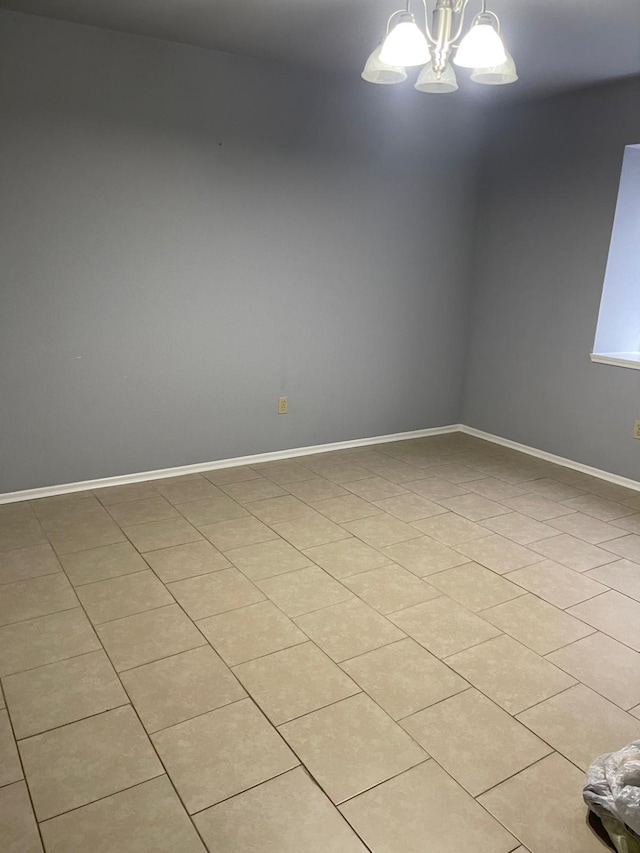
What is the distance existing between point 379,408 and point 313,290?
97 cm

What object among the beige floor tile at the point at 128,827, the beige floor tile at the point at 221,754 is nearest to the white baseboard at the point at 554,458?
the beige floor tile at the point at 221,754

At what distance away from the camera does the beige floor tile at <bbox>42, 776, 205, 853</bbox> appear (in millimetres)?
1441

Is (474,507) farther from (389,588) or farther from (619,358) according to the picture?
(619,358)

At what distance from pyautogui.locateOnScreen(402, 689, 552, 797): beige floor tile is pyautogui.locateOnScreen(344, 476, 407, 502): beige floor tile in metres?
1.66

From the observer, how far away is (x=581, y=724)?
1.87 m

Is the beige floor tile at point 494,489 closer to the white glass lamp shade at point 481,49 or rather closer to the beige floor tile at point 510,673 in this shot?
the beige floor tile at point 510,673

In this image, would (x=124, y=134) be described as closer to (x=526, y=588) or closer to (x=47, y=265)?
(x=47, y=265)

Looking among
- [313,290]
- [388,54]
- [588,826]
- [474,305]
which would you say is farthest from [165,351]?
[588,826]

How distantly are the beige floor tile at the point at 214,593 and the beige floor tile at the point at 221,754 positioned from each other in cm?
54

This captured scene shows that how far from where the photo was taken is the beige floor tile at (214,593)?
239 cm

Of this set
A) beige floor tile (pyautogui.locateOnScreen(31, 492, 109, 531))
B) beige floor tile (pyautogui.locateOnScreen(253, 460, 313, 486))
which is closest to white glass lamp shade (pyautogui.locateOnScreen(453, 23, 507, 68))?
beige floor tile (pyautogui.locateOnScreen(253, 460, 313, 486))

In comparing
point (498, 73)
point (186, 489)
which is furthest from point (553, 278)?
point (186, 489)

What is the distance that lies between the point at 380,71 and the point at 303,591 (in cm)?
188

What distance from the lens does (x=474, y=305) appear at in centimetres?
471
